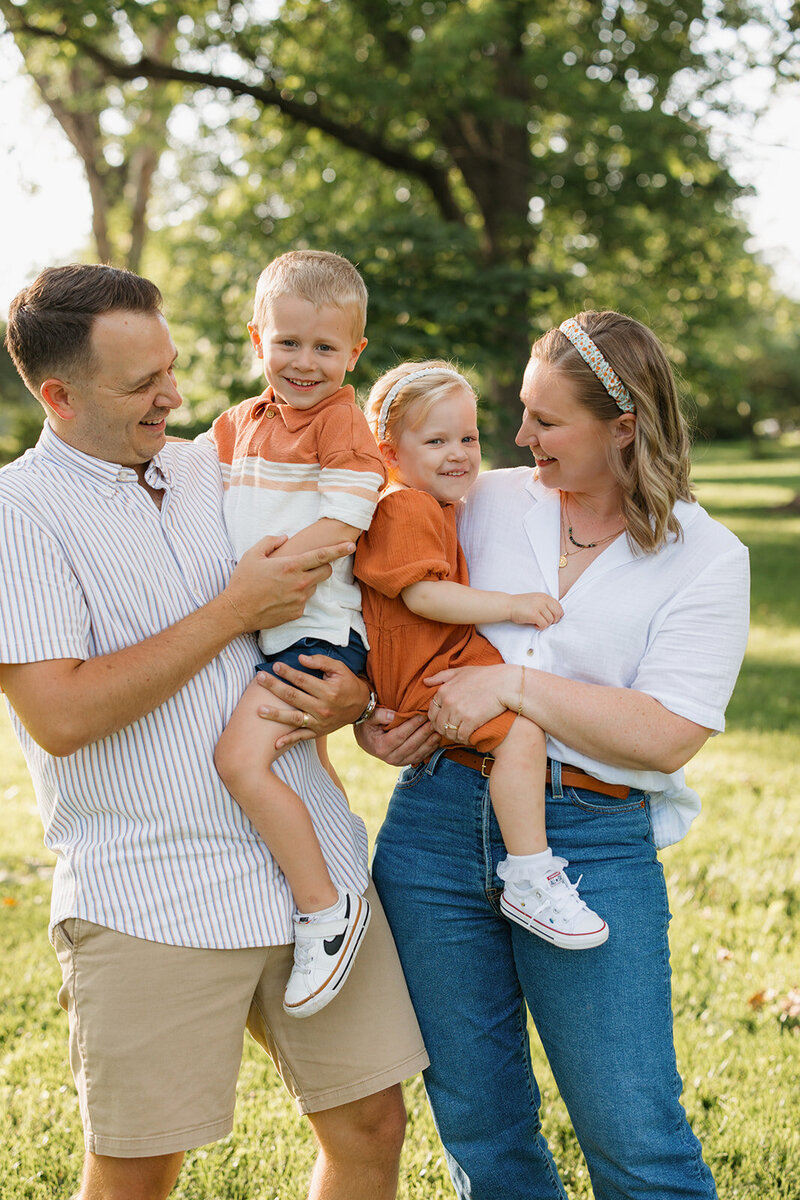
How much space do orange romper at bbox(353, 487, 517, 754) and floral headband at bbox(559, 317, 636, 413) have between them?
Answer: 1.60 ft

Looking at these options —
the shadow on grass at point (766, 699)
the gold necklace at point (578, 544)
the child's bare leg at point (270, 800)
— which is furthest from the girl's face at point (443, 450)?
the shadow on grass at point (766, 699)

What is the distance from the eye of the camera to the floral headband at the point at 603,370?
240 centimetres

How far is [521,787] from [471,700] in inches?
8.7

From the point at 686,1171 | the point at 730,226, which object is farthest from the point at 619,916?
the point at 730,226

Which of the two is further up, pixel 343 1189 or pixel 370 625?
pixel 370 625

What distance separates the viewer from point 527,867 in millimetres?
2287

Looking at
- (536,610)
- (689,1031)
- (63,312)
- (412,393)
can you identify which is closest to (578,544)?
(536,610)

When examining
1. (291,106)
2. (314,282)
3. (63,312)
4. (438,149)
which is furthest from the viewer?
(438,149)

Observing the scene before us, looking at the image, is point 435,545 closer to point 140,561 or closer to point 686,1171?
point 140,561

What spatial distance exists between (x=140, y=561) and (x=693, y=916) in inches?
133

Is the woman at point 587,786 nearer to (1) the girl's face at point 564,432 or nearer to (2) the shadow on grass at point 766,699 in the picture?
(1) the girl's face at point 564,432

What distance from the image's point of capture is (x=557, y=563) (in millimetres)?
2535

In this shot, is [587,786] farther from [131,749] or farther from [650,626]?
[131,749]

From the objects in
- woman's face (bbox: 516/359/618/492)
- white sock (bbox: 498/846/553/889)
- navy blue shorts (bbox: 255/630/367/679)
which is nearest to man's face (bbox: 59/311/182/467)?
navy blue shorts (bbox: 255/630/367/679)
